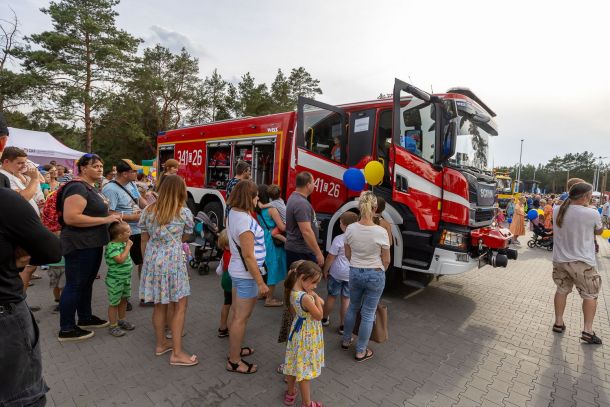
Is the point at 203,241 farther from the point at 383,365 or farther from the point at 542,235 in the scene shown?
the point at 542,235

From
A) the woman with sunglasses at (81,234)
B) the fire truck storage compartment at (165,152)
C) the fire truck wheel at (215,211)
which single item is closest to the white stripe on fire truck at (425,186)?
the woman with sunglasses at (81,234)

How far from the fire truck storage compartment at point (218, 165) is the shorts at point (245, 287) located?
4.87 meters

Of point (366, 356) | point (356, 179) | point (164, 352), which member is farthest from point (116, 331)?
point (356, 179)

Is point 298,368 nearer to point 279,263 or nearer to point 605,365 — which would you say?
point 279,263

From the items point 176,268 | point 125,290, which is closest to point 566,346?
point 176,268

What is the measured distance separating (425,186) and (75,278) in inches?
165

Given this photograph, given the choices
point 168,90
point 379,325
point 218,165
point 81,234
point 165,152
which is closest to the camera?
point 81,234

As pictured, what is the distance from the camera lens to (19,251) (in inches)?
56.9

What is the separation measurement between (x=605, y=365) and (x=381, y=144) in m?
3.68

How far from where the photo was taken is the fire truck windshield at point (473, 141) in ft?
15.2

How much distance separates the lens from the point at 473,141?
500cm

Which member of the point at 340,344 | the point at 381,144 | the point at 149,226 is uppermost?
the point at 381,144

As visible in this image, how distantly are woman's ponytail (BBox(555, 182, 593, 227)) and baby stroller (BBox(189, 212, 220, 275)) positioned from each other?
5.09 metres

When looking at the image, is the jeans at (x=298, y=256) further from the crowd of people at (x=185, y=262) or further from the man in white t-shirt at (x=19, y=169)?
the man in white t-shirt at (x=19, y=169)
